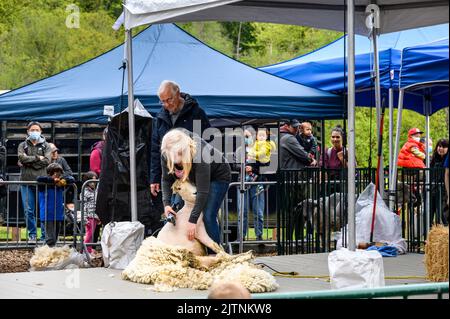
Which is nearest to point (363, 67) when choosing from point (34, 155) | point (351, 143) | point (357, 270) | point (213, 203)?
point (34, 155)

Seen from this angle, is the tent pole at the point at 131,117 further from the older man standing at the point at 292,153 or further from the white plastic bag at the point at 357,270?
the older man standing at the point at 292,153

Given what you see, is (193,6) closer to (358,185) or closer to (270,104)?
(358,185)

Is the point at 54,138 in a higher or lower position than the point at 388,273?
Answer: higher

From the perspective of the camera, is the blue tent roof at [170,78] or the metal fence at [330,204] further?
the blue tent roof at [170,78]

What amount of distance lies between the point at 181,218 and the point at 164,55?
7.10m

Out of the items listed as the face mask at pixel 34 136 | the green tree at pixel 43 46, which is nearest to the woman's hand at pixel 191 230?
the face mask at pixel 34 136

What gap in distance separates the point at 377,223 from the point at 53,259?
4097 mm

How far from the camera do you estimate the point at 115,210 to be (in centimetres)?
1319

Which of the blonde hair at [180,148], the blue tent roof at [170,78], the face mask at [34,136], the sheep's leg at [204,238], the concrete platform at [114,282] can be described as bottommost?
the concrete platform at [114,282]

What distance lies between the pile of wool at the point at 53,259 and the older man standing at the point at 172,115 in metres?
1.46

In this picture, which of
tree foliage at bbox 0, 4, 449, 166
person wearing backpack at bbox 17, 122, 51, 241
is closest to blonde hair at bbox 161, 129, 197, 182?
person wearing backpack at bbox 17, 122, 51, 241

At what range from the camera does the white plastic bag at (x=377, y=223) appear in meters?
13.0
